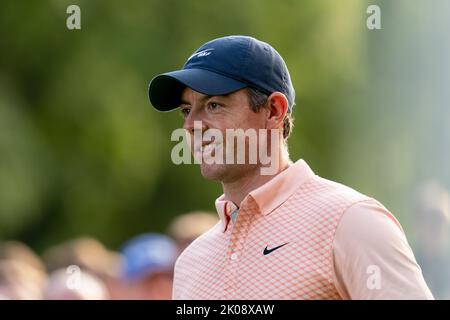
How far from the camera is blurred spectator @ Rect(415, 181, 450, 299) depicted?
17.9ft

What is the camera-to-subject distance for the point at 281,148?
3248 mm

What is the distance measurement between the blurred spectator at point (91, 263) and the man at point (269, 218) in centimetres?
251

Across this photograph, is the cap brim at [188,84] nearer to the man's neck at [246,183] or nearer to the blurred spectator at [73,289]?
the man's neck at [246,183]

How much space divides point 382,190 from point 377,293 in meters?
7.22

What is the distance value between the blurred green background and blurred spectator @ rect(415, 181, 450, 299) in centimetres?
349

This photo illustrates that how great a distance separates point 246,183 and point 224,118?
202 mm

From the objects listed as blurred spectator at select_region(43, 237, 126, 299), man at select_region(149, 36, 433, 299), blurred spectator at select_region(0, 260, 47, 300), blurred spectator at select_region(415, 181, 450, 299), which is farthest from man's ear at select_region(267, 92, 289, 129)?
blurred spectator at select_region(43, 237, 126, 299)

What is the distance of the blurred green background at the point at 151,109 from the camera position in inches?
382

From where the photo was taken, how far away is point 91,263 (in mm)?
5898

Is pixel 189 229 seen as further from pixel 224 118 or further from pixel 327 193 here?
Result: pixel 327 193

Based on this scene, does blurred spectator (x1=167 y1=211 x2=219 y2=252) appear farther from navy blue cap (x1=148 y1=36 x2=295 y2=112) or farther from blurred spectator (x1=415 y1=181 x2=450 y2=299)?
navy blue cap (x1=148 y1=36 x2=295 y2=112)

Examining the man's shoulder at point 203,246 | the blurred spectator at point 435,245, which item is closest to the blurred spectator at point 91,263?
the blurred spectator at point 435,245

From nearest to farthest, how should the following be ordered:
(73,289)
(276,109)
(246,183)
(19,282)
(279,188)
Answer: (279,188) → (246,183) → (276,109) → (73,289) → (19,282)

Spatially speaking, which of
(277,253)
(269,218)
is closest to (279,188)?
(269,218)
